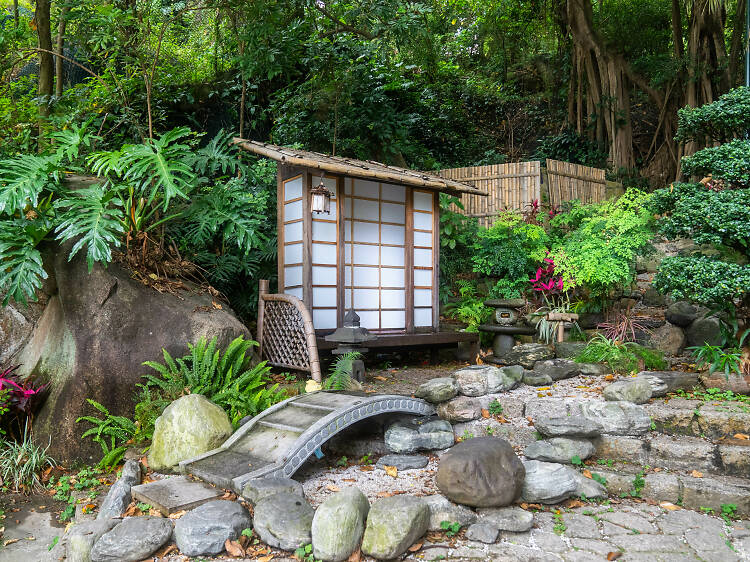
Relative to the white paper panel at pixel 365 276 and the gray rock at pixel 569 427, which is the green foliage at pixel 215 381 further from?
the gray rock at pixel 569 427

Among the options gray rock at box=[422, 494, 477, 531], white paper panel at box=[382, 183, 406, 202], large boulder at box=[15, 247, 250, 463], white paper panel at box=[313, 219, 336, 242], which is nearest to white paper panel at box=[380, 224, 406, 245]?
white paper panel at box=[382, 183, 406, 202]

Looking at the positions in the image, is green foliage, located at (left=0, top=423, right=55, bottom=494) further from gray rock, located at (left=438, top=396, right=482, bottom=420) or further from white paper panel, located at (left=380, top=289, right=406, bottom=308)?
white paper panel, located at (left=380, top=289, right=406, bottom=308)

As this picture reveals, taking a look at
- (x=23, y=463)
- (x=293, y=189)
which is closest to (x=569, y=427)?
(x=293, y=189)

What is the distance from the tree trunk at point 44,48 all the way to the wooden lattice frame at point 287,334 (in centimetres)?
414

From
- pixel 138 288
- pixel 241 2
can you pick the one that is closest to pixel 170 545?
pixel 138 288

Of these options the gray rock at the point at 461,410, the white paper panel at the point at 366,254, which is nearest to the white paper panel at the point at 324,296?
the white paper panel at the point at 366,254

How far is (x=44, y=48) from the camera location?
742 cm

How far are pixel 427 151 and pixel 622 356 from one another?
7.71 m

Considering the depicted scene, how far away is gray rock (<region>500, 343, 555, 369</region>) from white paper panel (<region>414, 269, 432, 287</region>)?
1570 mm

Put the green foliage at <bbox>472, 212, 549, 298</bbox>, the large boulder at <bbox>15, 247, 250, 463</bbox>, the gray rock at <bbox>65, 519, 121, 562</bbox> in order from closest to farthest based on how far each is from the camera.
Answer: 1. the gray rock at <bbox>65, 519, 121, 562</bbox>
2. the large boulder at <bbox>15, 247, 250, 463</bbox>
3. the green foliage at <bbox>472, 212, 549, 298</bbox>

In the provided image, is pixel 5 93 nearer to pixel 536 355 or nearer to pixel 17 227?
pixel 17 227

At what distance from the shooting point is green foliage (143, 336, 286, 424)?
17.1ft

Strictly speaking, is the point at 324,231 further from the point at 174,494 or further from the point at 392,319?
the point at 174,494

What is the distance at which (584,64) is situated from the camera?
43.3ft
